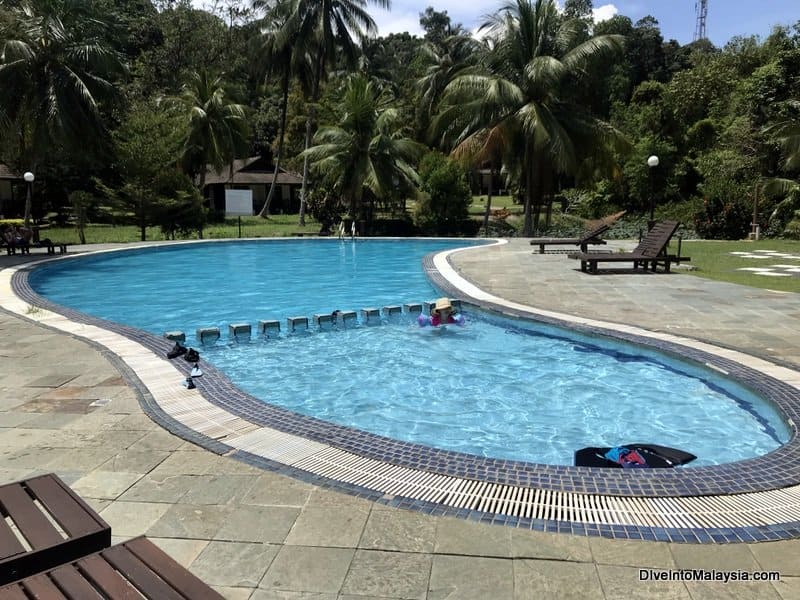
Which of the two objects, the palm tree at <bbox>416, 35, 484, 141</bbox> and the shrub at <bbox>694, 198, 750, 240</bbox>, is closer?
the shrub at <bbox>694, 198, 750, 240</bbox>

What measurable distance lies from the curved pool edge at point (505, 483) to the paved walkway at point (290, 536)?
14cm

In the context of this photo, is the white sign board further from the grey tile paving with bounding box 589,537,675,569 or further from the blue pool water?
the grey tile paving with bounding box 589,537,675,569

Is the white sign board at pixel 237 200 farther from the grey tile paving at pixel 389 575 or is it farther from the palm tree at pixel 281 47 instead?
the grey tile paving at pixel 389 575

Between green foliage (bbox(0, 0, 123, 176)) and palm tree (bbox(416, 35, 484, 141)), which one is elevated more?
palm tree (bbox(416, 35, 484, 141))

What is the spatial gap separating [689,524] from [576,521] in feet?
2.10

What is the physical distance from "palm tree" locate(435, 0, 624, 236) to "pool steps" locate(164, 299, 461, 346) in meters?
16.5

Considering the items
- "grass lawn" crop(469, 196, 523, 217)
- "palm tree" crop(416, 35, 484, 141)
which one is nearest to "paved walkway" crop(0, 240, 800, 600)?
"grass lawn" crop(469, 196, 523, 217)

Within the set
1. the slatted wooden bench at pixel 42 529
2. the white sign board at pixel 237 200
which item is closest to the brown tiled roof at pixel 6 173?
the white sign board at pixel 237 200

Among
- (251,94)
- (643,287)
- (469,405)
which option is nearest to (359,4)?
(251,94)

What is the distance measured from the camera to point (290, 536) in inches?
131

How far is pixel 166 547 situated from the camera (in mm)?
3211

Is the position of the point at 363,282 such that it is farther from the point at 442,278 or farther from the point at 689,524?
the point at 689,524

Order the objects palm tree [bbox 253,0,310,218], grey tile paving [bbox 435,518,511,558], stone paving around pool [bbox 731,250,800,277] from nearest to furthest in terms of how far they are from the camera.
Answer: grey tile paving [bbox 435,518,511,558] < stone paving around pool [bbox 731,250,800,277] < palm tree [bbox 253,0,310,218]

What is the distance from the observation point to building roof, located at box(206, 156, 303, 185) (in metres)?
44.9
